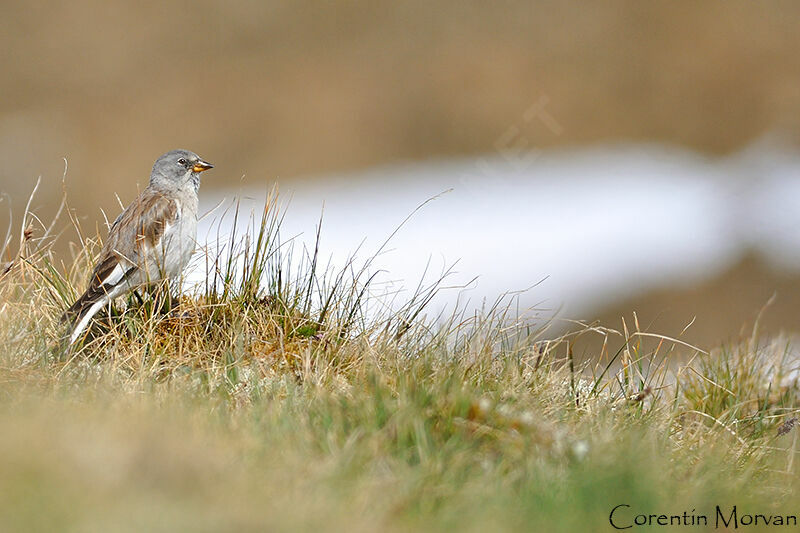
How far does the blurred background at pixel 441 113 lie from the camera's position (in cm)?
1596

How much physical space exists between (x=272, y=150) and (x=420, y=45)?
4.01 metres

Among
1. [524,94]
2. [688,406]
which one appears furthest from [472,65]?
[688,406]

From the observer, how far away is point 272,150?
18.0 meters

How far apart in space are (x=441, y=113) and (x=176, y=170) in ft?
42.9

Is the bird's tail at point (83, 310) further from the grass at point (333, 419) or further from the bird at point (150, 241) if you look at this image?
the grass at point (333, 419)

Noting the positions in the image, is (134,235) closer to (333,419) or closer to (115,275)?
(115,275)

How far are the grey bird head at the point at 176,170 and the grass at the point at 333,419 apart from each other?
64cm

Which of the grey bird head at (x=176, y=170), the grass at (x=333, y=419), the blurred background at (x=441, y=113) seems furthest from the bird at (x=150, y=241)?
the blurred background at (x=441, y=113)

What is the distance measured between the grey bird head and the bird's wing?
131mm

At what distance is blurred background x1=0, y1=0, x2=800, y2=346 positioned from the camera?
52.4 ft

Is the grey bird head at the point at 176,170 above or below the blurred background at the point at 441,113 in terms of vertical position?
below

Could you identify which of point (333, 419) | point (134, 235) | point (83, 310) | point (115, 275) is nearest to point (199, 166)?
point (134, 235)

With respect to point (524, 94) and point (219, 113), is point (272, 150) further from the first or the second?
point (524, 94)

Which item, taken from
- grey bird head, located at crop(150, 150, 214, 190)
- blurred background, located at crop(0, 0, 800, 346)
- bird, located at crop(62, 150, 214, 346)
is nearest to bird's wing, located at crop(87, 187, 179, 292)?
bird, located at crop(62, 150, 214, 346)
